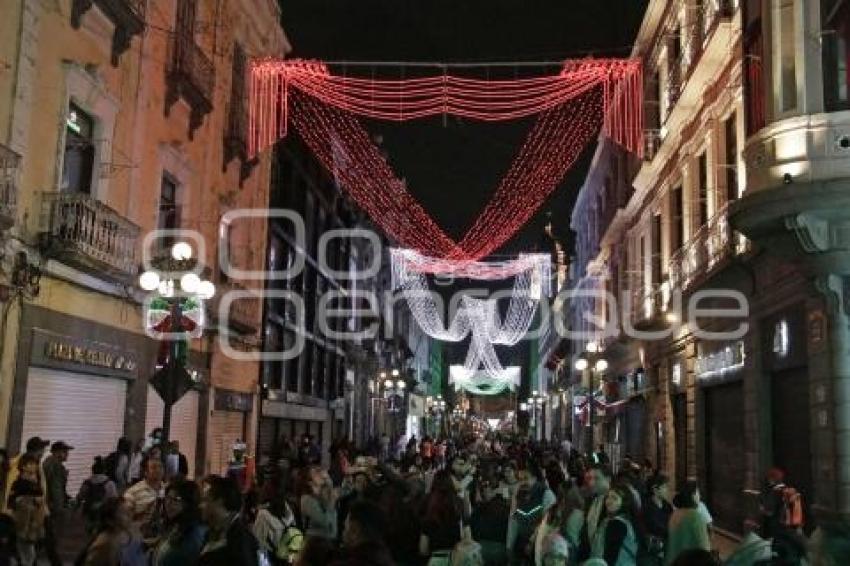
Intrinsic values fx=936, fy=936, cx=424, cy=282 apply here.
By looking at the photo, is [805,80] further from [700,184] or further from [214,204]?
[214,204]

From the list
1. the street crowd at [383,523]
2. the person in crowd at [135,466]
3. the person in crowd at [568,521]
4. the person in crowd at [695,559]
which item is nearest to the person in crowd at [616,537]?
the street crowd at [383,523]

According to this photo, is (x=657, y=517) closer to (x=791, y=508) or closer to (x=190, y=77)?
(x=791, y=508)

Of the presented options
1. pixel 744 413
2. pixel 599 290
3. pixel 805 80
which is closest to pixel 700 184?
pixel 744 413

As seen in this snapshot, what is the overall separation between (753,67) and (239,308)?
616 inches

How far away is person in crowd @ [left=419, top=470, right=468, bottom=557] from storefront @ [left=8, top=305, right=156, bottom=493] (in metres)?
7.79

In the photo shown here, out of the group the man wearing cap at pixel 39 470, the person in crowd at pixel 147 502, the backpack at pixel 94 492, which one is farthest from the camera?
the backpack at pixel 94 492

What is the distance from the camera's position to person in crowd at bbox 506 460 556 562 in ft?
31.0

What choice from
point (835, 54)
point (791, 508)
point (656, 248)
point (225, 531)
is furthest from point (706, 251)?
point (225, 531)

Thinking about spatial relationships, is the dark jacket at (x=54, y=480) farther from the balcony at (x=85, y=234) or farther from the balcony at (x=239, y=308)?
the balcony at (x=239, y=308)

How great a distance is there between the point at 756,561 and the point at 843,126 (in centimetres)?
909

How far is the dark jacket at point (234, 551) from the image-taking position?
5.77 m

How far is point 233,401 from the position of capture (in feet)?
86.8

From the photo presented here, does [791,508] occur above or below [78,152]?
below

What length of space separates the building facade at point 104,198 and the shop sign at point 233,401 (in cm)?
16
